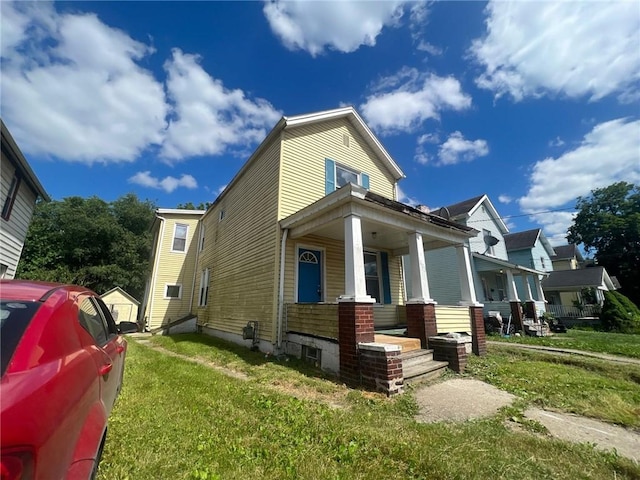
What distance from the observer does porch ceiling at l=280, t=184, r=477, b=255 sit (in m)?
6.38

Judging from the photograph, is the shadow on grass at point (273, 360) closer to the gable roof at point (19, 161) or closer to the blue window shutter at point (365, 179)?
the blue window shutter at point (365, 179)

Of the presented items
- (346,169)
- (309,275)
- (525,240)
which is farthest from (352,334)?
(525,240)

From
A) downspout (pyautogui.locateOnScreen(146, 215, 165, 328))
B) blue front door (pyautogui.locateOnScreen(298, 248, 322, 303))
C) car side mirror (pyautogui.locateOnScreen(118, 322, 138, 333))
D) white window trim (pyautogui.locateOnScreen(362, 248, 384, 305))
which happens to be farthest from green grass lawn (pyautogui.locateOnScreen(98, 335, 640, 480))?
downspout (pyautogui.locateOnScreen(146, 215, 165, 328))

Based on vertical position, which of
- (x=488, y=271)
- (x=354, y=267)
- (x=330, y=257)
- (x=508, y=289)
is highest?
(x=488, y=271)

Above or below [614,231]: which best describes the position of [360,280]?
below

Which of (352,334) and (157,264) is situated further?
(157,264)

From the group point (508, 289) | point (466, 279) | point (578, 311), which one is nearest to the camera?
point (466, 279)

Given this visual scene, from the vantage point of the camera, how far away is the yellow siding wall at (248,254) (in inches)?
334

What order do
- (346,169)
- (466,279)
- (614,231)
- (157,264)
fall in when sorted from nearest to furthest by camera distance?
1. (466,279)
2. (346,169)
3. (157,264)
4. (614,231)

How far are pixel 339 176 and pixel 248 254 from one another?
4.33 metres

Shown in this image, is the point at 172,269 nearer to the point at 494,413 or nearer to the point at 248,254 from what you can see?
the point at 248,254

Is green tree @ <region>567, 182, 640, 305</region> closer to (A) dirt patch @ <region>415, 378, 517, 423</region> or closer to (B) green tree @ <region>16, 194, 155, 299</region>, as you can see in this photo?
(A) dirt patch @ <region>415, 378, 517, 423</region>

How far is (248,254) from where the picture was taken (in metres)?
10.1

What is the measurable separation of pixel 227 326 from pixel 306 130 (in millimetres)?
7723
